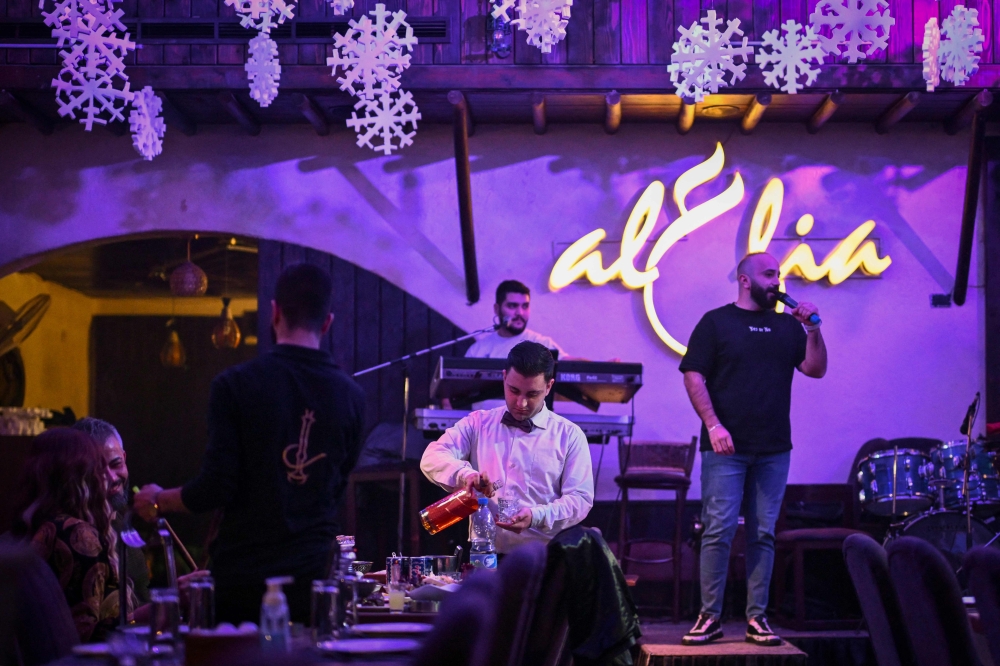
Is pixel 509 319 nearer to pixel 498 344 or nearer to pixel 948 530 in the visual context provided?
pixel 498 344

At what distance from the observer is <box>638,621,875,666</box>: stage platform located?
17.7 ft

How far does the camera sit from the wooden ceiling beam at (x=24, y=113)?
7.60m

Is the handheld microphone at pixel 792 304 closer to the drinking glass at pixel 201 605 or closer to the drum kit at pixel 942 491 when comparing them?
the drum kit at pixel 942 491

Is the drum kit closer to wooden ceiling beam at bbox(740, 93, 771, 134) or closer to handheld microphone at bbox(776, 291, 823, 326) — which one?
handheld microphone at bbox(776, 291, 823, 326)

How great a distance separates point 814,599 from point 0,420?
6.48 m

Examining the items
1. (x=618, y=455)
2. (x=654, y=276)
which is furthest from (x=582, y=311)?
(x=618, y=455)

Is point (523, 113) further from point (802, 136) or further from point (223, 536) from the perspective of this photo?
point (223, 536)

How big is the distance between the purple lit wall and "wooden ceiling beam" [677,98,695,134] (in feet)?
0.56

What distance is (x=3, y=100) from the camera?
7586 mm

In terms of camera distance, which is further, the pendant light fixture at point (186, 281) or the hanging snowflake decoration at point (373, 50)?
the pendant light fixture at point (186, 281)

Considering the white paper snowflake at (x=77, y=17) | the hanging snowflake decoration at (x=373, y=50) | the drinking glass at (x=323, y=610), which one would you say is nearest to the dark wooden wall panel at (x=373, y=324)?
the hanging snowflake decoration at (x=373, y=50)

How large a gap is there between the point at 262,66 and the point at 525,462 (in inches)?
141

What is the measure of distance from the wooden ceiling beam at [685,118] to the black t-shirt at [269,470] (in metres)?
5.37

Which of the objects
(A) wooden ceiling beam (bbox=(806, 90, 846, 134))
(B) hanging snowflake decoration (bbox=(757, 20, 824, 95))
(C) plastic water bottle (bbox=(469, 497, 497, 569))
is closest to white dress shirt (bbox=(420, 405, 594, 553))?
(C) plastic water bottle (bbox=(469, 497, 497, 569))
